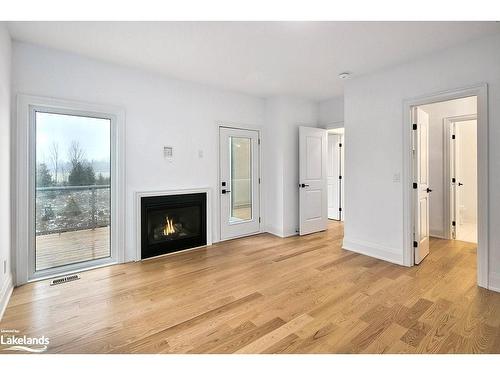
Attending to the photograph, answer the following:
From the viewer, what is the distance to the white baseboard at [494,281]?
2605mm

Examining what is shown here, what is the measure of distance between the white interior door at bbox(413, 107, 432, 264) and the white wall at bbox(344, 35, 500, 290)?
0.18 m

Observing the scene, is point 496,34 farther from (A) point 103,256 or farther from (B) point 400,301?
(A) point 103,256

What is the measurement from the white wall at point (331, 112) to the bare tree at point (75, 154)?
423 centimetres

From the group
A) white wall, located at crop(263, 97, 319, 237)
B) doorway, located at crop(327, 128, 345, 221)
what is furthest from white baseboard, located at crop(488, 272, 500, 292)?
doorway, located at crop(327, 128, 345, 221)

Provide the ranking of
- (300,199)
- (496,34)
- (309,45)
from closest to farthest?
(496,34), (309,45), (300,199)

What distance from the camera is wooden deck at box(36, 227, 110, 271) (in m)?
3.04

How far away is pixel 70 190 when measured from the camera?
3166mm

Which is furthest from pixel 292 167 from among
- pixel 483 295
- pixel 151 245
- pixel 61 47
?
pixel 61 47

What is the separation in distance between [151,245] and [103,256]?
0.61 meters

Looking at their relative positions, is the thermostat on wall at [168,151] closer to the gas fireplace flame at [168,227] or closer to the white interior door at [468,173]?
the gas fireplace flame at [168,227]

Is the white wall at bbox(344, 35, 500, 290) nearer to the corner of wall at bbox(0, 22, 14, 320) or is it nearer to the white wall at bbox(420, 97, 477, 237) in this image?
the white wall at bbox(420, 97, 477, 237)

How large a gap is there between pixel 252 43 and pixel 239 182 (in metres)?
2.45

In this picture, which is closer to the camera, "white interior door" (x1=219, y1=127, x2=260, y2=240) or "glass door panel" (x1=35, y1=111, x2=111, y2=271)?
"glass door panel" (x1=35, y1=111, x2=111, y2=271)
